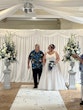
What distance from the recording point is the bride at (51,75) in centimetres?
748

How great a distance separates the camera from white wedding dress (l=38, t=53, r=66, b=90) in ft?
24.5

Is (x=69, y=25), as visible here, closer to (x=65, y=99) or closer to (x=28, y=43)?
(x=28, y=43)

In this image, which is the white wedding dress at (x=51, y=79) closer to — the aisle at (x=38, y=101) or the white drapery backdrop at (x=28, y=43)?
the aisle at (x=38, y=101)

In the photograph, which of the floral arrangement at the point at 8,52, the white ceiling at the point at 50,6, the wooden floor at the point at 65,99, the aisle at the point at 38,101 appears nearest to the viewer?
the white ceiling at the point at 50,6

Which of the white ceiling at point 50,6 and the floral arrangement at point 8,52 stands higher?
the white ceiling at point 50,6

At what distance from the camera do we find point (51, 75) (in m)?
7.50

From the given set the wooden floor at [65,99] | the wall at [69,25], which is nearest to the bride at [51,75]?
the wooden floor at [65,99]

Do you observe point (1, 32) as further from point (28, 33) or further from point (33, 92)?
point (33, 92)

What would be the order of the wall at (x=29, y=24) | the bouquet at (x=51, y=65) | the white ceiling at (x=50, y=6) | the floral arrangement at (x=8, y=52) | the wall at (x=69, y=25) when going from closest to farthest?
1. the white ceiling at (x=50, y=6)
2. the bouquet at (x=51, y=65)
3. the floral arrangement at (x=8, y=52)
4. the wall at (x=69, y=25)
5. the wall at (x=29, y=24)

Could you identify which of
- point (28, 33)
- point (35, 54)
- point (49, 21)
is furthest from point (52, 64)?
point (49, 21)

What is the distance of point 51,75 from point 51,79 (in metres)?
0.12

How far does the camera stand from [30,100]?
583cm

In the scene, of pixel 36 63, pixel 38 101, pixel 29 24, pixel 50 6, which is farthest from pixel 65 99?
pixel 29 24

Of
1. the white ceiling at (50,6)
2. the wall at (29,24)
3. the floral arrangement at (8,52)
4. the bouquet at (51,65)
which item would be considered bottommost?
the bouquet at (51,65)
